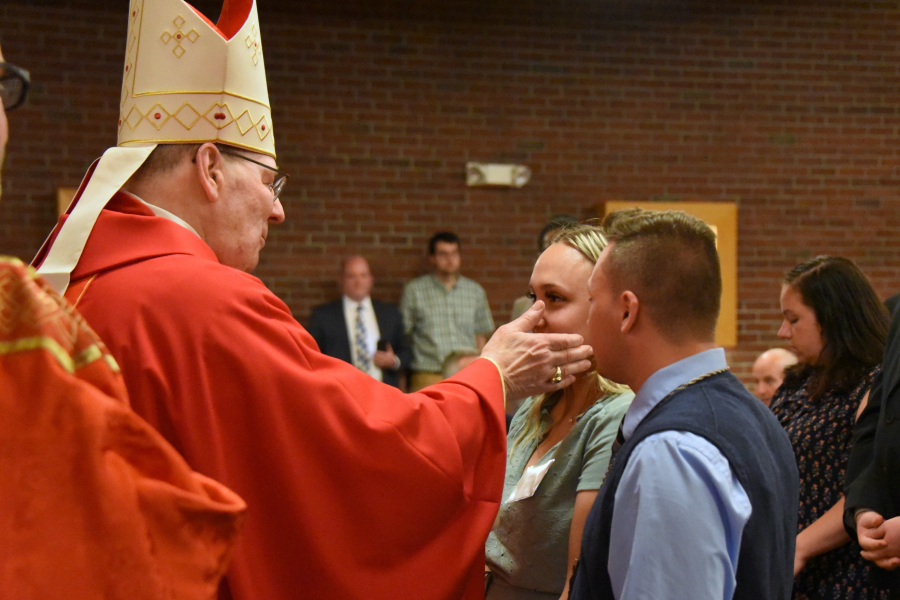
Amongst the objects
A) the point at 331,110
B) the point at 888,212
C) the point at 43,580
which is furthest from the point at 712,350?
the point at 888,212

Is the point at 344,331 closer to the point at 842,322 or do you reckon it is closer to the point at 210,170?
the point at 842,322

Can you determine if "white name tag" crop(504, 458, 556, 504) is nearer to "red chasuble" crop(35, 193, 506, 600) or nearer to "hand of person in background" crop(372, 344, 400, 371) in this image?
"red chasuble" crop(35, 193, 506, 600)

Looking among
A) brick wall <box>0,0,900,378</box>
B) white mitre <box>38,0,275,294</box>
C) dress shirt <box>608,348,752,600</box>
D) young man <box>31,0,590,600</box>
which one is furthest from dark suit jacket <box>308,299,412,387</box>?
dress shirt <box>608,348,752,600</box>

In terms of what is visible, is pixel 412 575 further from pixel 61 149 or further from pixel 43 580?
pixel 61 149

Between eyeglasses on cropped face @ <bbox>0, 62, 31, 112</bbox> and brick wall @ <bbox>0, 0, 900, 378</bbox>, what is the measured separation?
17.6 ft

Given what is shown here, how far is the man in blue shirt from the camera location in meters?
1.13

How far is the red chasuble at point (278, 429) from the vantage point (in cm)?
138

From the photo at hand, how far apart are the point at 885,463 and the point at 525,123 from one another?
491 centimetres

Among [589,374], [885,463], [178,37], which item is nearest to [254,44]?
[178,37]

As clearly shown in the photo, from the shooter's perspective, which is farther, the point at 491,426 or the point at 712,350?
the point at 491,426

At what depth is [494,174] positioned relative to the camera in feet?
21.7

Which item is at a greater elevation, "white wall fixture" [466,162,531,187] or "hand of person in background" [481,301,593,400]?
"white wall fixture" [466,162,531,187]

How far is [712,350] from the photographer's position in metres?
1.33

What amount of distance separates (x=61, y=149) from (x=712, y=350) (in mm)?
5890
